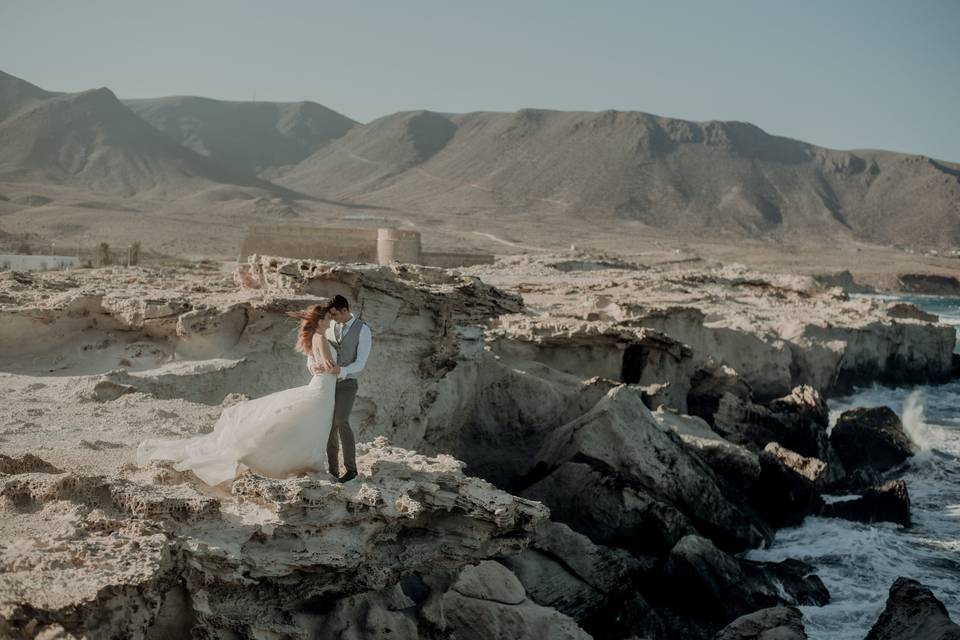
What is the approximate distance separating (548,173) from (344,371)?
358 ft

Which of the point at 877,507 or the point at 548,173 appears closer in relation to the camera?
the point at 877,507

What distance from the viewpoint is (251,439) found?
205 inches

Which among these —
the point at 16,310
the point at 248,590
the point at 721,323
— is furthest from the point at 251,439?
the point at 721,323

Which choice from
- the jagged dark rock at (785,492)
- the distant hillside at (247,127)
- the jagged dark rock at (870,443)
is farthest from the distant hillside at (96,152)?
the jagged dark rock at (785,492)

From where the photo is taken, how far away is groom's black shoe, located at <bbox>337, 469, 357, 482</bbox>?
214 inches

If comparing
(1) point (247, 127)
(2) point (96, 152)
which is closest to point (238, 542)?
(2) point (96, 152)

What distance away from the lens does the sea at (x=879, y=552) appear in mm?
9055

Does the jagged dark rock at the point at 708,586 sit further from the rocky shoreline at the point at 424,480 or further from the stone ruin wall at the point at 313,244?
the stone ruin wall at the point at 313,244

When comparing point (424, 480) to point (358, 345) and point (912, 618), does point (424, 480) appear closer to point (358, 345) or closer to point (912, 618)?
point (358, 345)

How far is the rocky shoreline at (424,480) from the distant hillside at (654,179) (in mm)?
77343

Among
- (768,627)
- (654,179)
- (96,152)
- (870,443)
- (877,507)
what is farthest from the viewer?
(654,179)

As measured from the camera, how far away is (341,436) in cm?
550

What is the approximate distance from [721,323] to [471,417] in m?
10.1

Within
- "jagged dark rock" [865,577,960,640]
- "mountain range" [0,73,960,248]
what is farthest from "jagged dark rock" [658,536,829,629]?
"mountain range" [0,73,960,248]
